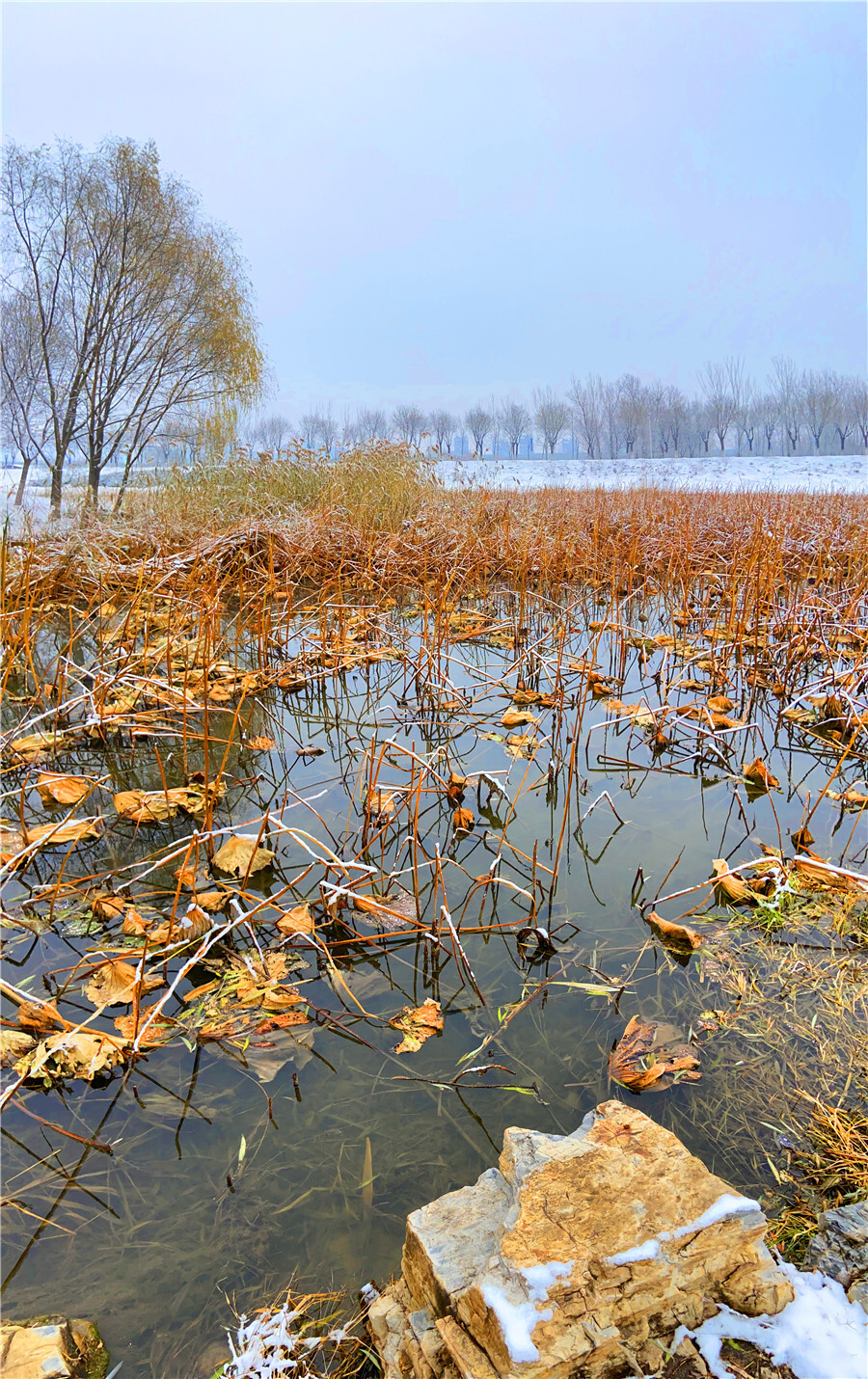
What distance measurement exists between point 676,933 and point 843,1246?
767mm

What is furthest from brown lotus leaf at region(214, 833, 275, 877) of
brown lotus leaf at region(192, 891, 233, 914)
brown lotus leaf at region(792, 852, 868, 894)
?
brown lotus leaf at region(792, 852, 868, 894)

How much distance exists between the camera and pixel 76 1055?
4.10ft

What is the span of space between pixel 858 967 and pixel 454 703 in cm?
191

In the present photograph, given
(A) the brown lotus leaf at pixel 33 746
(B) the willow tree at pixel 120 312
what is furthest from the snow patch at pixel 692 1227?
(B) the willow tree at pixel 120 312

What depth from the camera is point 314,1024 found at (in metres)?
1.38

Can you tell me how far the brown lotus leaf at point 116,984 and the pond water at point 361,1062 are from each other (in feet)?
0.13

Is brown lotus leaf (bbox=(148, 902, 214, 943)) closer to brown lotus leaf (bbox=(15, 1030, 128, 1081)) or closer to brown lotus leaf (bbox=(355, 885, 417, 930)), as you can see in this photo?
brown lotus leaf (bbox=(15, 1030, 128, 1081))

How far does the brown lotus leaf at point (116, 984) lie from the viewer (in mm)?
1376

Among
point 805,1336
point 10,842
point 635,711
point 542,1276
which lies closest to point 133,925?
point 10,842

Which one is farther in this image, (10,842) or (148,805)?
(148,805)

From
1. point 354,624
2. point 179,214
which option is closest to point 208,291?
point 179,214

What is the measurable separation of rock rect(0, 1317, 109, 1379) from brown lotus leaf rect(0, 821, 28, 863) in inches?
47.7

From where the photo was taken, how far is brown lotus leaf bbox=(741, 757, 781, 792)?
240 centimetres

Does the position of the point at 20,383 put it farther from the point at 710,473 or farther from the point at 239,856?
the point at 710,473
